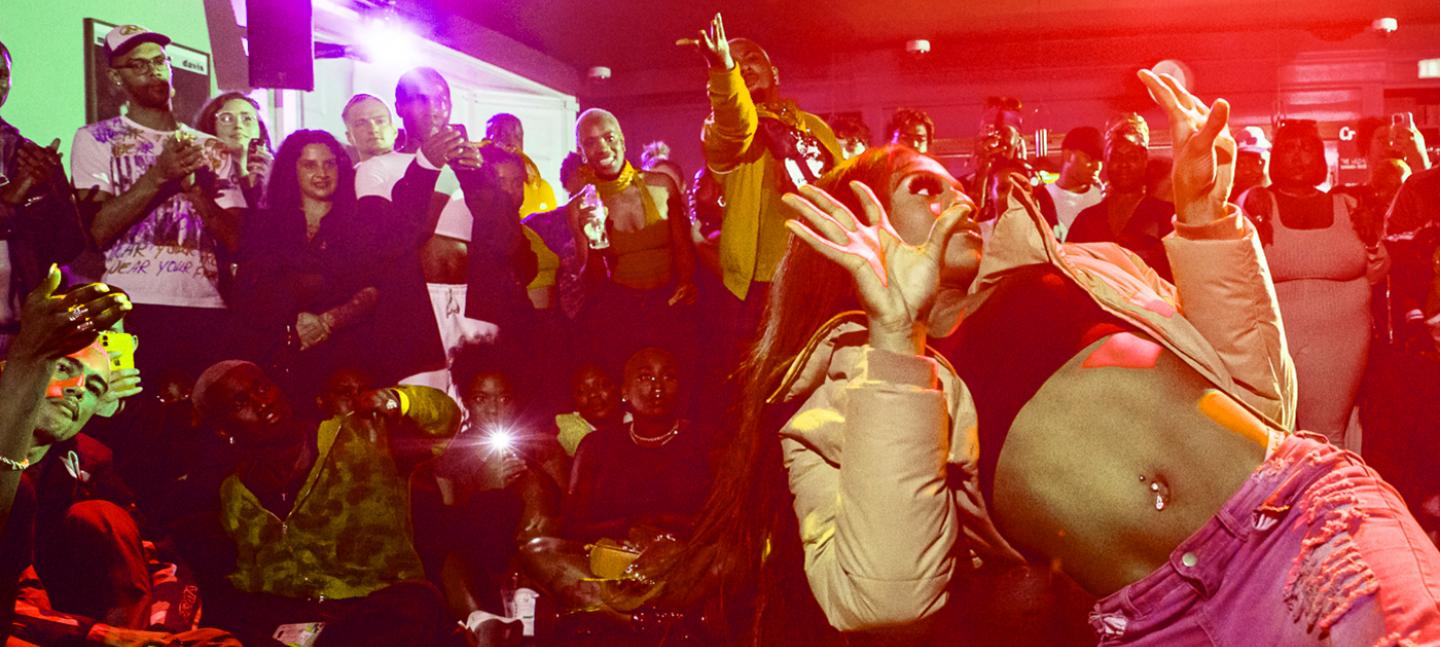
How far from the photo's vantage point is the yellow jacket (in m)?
3.98

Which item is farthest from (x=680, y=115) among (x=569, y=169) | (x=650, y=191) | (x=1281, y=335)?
(x=1281, y=335)

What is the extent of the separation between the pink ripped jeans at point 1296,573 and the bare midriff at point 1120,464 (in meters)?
0.04

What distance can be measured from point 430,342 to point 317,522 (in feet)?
3.27

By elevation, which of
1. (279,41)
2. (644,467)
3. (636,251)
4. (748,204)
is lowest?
(644,467)

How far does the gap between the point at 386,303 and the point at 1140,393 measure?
3.34 meters

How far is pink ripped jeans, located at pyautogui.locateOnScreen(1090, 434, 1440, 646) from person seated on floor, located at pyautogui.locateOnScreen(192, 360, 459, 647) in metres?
2.48

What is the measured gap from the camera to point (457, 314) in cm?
467

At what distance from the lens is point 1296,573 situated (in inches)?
70.3

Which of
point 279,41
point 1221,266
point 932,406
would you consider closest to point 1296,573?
point 1221,266

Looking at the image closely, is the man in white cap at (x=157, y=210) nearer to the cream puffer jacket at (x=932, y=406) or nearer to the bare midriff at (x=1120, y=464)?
the cream puffer jacket at (x=932, y=406)

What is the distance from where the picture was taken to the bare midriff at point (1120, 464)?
1.94m

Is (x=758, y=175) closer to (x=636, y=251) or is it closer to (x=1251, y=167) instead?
(x=636, y=251)

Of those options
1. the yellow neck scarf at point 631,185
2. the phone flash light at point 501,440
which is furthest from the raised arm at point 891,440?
the yellow neck scarf at point 631,185

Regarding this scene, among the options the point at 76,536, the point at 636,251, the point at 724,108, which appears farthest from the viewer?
the point at 636,251
